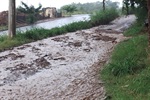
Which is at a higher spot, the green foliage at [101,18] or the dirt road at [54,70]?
the green foliage at [101,18]

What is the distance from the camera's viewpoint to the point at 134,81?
6.64 meters

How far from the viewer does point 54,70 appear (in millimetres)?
9422

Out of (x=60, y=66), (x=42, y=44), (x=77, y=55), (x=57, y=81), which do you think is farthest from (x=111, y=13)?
(x=57, y=81)

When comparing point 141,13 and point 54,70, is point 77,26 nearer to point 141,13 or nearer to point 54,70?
point 141,13

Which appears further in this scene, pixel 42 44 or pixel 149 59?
pixel 42 44

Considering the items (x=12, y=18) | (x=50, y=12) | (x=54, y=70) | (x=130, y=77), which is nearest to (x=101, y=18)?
(x=12, y=18)

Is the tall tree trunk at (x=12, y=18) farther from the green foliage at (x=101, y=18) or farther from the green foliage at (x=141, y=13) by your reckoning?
the green foliage at (x=101, y=18)

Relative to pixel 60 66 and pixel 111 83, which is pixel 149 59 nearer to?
pixel 111 83

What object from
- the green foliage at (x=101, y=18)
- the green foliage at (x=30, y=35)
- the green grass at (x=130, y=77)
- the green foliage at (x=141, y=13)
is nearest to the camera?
the green grass at (x=130, y=77)

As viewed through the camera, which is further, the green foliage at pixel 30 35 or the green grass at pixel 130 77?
the green foliage at pixel 30 35

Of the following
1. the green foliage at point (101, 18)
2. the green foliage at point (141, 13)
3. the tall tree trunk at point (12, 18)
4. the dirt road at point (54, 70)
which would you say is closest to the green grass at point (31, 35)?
the tall tree trunk at point (12, 18)

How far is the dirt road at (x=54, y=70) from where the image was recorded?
7.16 meters

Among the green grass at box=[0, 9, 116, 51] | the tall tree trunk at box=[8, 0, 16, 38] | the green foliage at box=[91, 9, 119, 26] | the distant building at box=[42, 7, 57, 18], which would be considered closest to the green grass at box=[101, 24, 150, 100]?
the green grass at box=[0, 9, 116, 51]

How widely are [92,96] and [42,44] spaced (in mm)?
7778
